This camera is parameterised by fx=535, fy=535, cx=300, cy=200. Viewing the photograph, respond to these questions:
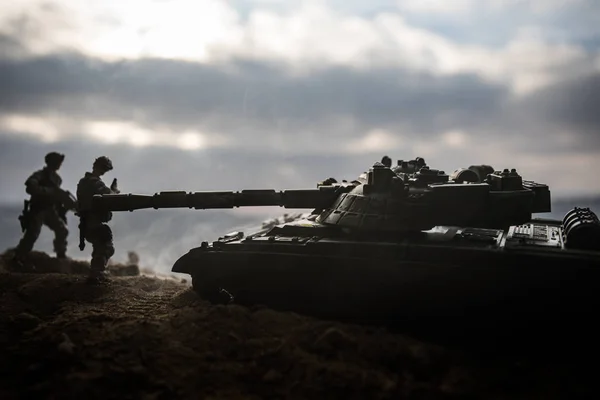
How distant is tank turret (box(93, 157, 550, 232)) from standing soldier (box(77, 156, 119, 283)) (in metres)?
1.26

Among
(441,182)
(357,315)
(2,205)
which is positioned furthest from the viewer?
(2,205)

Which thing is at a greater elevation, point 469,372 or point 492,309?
point 492,309

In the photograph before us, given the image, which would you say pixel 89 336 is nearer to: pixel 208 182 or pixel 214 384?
pixel 214 384

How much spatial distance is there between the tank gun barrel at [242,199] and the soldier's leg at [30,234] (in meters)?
4.65

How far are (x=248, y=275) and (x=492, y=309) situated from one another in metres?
3.23

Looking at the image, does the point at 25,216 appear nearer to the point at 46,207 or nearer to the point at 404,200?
the point at 46,207

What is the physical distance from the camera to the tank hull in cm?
628

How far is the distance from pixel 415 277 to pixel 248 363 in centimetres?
229

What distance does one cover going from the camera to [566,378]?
19.4 ft

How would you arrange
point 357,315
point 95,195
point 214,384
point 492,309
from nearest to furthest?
point 214,384, point 492,309, point 357,315, point 95,195

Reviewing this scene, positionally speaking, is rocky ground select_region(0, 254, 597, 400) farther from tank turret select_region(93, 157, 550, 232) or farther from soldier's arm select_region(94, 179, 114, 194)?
soldier's arm select_region(94, 179, 114, 194)

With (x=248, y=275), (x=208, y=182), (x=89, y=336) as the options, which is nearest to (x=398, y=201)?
(x=248, y=275)

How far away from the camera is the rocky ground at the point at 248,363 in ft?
18.6

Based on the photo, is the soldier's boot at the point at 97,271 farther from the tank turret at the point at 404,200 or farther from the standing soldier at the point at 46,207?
the standing soldier at the point at 46,207
